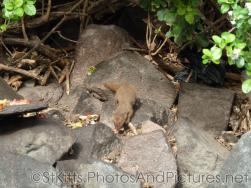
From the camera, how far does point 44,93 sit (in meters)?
5.35

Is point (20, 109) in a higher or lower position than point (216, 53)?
lower

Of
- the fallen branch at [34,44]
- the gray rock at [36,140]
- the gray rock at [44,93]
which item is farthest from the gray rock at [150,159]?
the fallen branch at [34,44]

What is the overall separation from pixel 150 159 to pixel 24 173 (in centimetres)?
99

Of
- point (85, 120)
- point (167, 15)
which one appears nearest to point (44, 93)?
point (85, 120)

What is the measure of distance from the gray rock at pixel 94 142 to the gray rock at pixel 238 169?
0.87 metres

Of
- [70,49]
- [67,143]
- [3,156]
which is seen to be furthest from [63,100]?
[3,156]

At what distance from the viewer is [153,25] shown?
5582mm

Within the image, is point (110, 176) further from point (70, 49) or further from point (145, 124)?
point (70, 49)

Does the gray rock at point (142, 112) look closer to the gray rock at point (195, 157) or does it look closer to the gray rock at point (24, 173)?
the gray rock at point (195, 157)

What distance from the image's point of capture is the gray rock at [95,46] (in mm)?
5521

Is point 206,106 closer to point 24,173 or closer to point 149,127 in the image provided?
point 149,127

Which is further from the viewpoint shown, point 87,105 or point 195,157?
point 87,105

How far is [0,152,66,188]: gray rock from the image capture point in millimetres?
3695

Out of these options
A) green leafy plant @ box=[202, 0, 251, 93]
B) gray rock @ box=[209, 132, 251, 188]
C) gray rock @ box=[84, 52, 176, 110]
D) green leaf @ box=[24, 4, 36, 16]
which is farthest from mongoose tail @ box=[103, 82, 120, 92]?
green leafy plant @ box=[202, 0, 251, 93]
